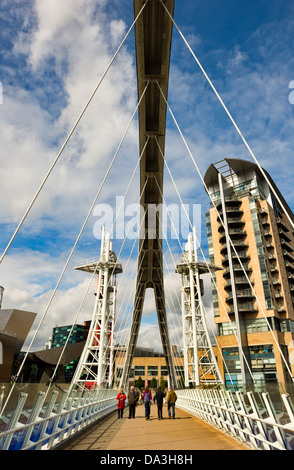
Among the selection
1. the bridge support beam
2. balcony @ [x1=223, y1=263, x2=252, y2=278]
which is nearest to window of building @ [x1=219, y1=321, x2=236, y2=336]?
balcony @ [x1=223, y1=263, x2=252, y2=278]

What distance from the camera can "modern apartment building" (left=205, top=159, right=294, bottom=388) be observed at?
49.3 metres

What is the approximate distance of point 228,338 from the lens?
5281 cm

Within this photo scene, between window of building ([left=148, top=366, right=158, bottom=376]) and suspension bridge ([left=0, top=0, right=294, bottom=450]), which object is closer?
suspension bridge ([left=0, top=0, right=294, bottom=450])

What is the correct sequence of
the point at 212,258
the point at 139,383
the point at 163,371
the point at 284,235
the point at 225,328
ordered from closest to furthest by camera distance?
the point at 225,328
the point at 212,258
the point at 284,235
the point at 139,383
the point at 163,371

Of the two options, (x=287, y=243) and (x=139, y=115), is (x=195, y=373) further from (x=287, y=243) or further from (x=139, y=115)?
(x=287, y=243)

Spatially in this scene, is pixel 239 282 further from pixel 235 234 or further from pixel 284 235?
pixel 284 235

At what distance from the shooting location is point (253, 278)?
175ft

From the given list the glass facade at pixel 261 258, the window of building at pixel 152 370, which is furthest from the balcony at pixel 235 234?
the window of building at pixel 152 370

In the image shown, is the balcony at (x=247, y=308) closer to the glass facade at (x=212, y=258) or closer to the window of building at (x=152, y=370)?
the glass facade at (x=212, y=258)

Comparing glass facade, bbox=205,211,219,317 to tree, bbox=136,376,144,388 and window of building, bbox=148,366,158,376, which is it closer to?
tree, bbox=136,376,144,388

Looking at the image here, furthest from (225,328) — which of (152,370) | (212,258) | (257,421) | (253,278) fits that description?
(257,421)

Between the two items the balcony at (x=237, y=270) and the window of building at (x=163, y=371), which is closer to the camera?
the balcony at (x=237, y=270)

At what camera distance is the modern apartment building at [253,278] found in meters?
49.3
